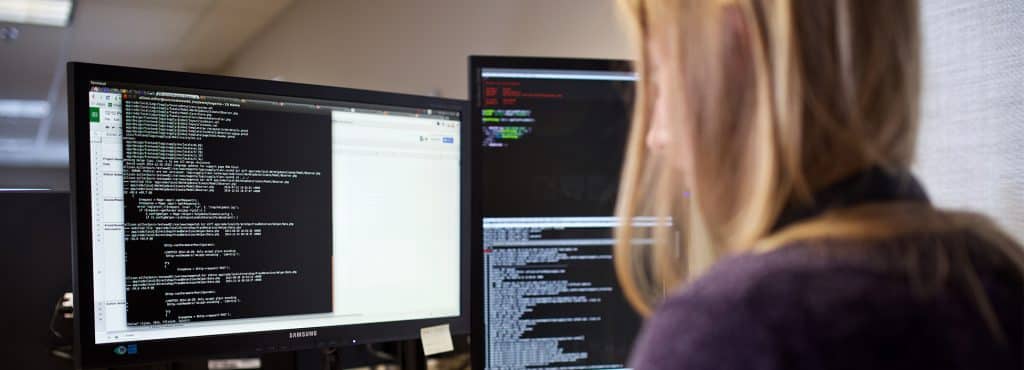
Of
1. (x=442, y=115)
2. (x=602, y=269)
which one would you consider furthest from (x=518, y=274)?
(x=442, y=115)

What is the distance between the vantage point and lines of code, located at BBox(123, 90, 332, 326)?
932 millimetres

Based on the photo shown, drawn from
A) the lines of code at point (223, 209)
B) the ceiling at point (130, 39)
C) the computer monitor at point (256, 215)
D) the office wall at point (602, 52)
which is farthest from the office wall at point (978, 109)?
the ceiling at point (130, 39)

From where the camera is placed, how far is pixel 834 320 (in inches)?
16.7

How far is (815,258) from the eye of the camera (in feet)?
1.47

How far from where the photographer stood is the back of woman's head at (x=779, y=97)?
503 millimetres

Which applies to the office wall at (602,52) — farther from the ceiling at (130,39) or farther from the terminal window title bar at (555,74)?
the ceiling at (130,39)

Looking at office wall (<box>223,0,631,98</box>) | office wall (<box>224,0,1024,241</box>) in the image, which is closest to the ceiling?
office wall (<box>223,0,631,98</box>)

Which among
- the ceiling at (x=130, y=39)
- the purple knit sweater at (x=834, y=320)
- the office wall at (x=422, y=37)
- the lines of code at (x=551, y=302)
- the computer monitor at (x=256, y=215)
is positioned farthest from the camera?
the ceiling at (x=130, y=39)

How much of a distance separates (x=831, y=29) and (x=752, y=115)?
0.07 meters

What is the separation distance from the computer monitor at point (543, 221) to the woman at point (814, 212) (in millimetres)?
510

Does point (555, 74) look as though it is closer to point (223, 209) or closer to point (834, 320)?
point (223, 209)

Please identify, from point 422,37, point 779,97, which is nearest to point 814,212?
point 779,97

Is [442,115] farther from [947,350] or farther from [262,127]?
[947,350]

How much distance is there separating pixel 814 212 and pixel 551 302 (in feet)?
2.06
